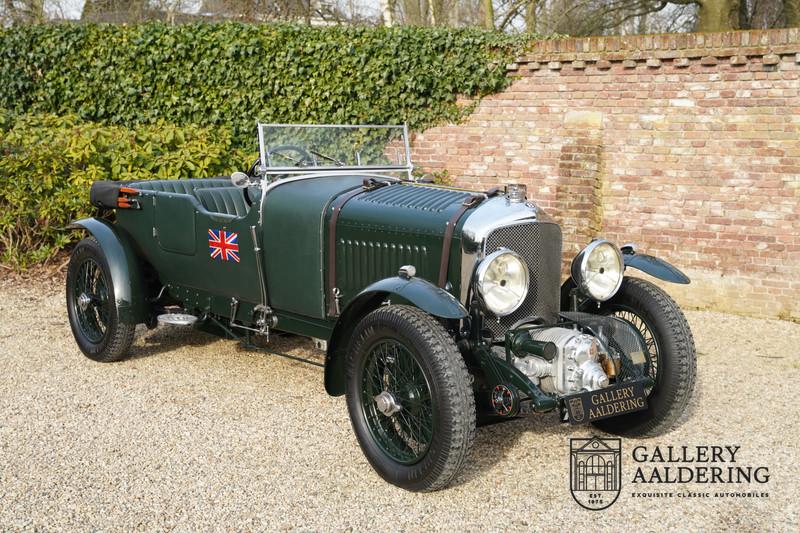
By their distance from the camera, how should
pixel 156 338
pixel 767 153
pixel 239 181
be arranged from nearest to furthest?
pixel 239 181
pixel 156 338
pixel 767 153

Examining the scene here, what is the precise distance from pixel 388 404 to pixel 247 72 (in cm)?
612

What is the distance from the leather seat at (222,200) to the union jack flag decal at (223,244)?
1.82 feet

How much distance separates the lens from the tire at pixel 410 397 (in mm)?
3168

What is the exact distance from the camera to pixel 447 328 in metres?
3.69

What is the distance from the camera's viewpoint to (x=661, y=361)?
385 cm

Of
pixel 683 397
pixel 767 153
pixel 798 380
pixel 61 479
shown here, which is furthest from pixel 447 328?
pixel 767 153

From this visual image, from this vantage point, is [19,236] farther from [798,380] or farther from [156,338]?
[798,380]

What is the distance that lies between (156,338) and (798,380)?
4.39 meters

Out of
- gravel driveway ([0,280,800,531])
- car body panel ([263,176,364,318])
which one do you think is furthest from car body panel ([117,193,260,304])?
gravel driveway ([0,280,800,531])

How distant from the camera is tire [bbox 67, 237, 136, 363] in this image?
5.13 meters

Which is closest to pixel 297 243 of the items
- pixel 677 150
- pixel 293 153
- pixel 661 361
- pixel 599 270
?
pixel 293 153

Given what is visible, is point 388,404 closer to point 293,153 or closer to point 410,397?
point 410,397

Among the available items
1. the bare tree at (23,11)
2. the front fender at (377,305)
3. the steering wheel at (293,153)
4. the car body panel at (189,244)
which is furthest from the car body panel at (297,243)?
the bare tree at (23,11)

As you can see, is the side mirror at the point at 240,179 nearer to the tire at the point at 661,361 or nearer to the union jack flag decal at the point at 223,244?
the union jack flag decal at the point at 223,244
